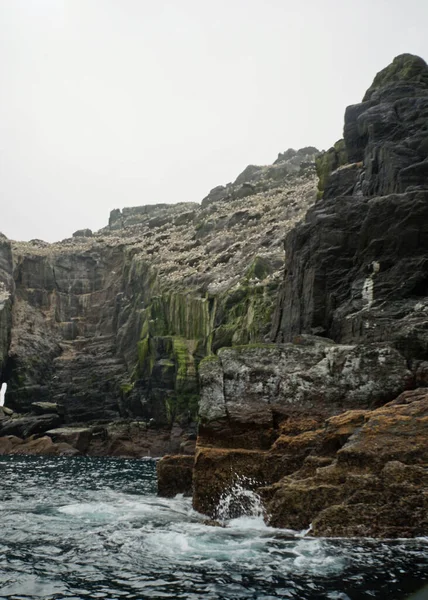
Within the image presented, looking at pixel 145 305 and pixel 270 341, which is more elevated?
pixel 145 305

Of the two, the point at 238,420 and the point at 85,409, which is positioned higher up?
the point at 238,420

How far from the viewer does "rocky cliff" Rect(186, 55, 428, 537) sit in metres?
14.5

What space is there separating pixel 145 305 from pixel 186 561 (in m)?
74.2

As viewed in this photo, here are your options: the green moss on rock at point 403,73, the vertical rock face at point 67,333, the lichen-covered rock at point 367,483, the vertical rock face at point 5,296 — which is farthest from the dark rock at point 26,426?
the lichen-covered rock at point 367,483

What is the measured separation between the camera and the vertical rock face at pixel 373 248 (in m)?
26.2

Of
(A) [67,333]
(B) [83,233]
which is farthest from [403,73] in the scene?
(B) [83,233]

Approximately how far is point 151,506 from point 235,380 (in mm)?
6884

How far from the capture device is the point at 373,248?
100 ft

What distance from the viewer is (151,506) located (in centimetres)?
2327

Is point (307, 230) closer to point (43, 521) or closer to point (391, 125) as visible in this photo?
point (391, 125)

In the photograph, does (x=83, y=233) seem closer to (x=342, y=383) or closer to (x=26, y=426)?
(x=26, y=426)

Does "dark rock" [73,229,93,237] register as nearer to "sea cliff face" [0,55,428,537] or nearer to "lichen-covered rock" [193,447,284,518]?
"sea cliff face" [0,55,428,537]

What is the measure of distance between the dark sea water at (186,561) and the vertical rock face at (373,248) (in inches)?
425

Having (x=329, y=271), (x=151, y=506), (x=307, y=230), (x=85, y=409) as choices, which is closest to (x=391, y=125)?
(x=307, y=230)
